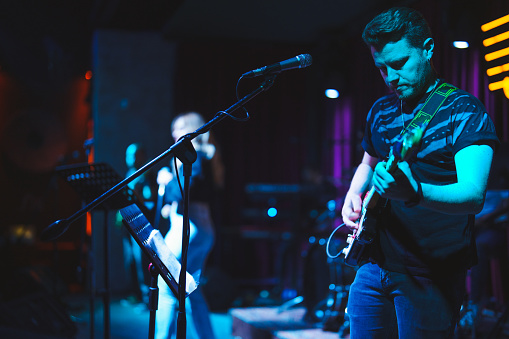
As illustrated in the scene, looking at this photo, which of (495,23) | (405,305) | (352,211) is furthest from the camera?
(495,23)

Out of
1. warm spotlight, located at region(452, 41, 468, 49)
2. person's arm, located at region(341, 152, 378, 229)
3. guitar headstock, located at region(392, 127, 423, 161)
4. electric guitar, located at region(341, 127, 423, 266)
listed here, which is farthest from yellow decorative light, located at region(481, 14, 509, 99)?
guitar headstock, located at region(392, 127, 423, 161)

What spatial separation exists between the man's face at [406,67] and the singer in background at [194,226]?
1.70 meters

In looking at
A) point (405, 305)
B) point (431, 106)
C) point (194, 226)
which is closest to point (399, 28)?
point (431, 106)

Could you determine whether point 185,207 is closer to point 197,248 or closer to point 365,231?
point 365,231

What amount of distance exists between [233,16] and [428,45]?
5467 mm

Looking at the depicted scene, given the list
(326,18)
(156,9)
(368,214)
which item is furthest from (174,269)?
(326,18)

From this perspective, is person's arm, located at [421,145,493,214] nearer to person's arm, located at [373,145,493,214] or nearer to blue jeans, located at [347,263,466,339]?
Answer: person's arm, located at [373,145,493,214]

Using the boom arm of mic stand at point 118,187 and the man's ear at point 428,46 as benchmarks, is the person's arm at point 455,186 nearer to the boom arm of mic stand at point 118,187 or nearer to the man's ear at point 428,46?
the man's ear at point 428,46

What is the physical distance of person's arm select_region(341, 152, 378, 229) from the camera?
1.77 m

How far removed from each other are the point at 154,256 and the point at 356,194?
813mm

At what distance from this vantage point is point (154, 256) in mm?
2037

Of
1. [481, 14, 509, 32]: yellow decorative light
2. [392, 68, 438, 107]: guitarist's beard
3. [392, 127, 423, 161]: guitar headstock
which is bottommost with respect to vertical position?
[392, 127, 423, 161]: guitar headstock

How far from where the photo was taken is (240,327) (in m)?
4.41

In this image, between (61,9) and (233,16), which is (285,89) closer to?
(233,16)
